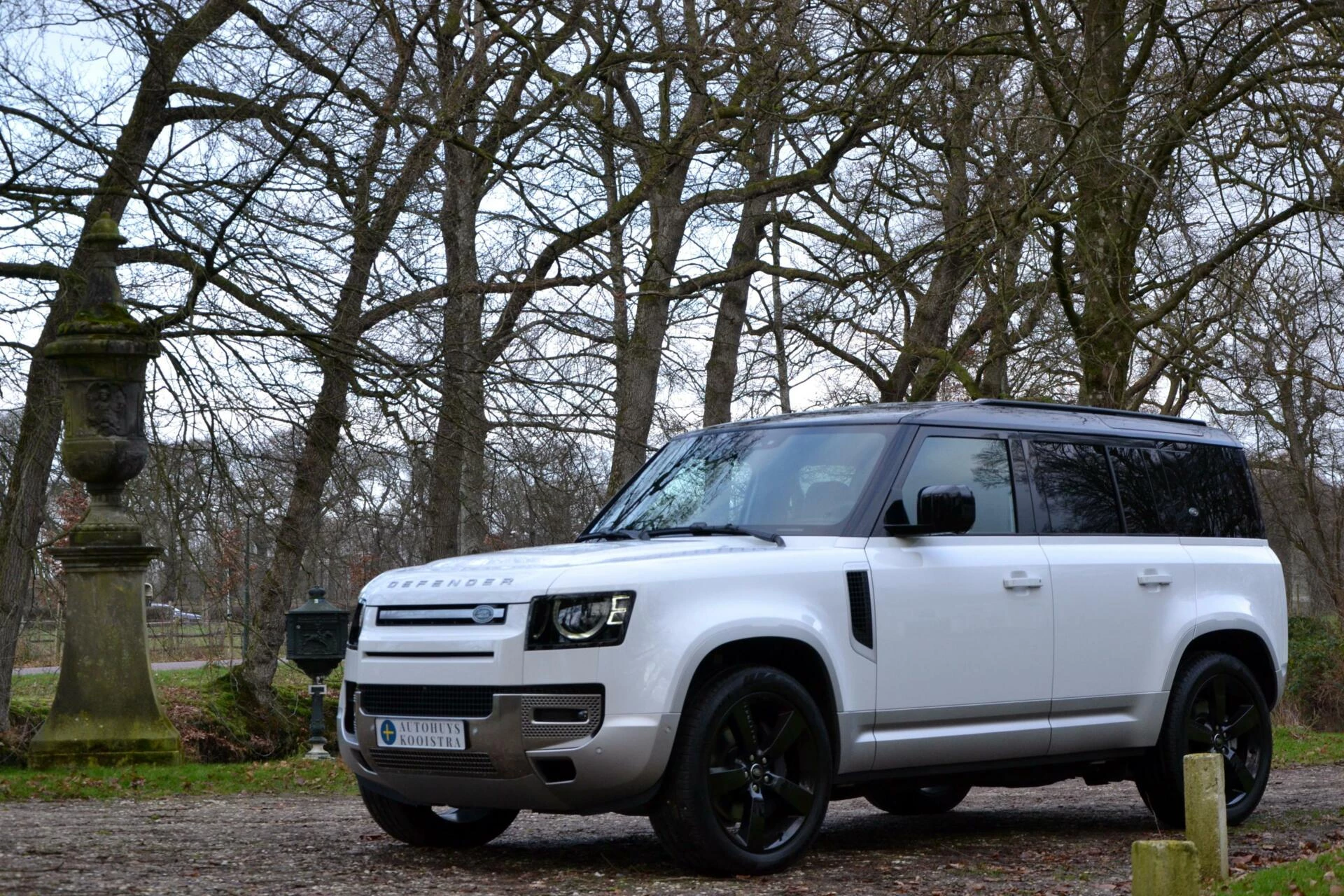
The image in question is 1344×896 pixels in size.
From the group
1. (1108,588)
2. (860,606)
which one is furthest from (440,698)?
(1108,588)

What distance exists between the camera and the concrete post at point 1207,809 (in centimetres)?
643

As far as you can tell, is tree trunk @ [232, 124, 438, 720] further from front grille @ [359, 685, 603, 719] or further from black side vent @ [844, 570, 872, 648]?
black side vent @ [844, 570, 872, 648]

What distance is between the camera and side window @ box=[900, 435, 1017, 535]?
7.57 m

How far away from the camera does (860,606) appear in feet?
23.1

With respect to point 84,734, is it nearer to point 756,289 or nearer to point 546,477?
point 546,477

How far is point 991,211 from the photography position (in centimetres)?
1312

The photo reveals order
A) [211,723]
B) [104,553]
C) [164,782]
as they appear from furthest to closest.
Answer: [211,723] → [104,553] → [164,782]

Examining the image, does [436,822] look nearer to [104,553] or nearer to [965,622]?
[965,622]

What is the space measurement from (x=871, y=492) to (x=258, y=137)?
25.9ft

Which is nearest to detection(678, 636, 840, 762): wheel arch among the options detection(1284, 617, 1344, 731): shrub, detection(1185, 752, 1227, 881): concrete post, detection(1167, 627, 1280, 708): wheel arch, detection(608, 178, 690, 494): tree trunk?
detection(1185, 752, 1227, 881): concrete post

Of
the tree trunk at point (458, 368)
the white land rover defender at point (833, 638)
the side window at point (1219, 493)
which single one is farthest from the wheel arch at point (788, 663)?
the tree trunk at point (458, 368)

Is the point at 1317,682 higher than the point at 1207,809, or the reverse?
the point at 1207,809

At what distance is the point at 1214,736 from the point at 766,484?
301 centimetres

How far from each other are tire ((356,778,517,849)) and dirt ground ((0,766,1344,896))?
9 cm
